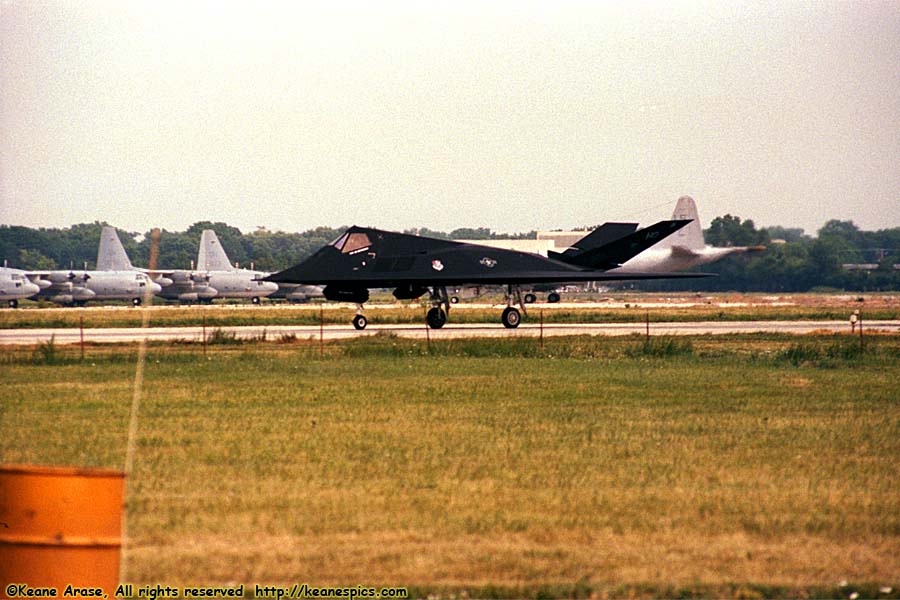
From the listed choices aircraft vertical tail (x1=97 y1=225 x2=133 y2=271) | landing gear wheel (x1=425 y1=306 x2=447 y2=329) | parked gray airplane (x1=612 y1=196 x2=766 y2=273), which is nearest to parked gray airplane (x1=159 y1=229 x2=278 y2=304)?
aircraft vertical tail (x1=97 y1=225 x2=133 y2=271)

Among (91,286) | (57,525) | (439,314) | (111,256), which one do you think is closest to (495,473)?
(57,525)

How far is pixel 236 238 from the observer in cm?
10938

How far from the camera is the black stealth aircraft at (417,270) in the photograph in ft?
129

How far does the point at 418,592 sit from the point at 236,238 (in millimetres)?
102534

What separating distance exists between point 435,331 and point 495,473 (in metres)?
26.8

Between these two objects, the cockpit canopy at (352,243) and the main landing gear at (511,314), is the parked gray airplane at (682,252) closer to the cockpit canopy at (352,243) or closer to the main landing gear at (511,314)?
the main landing gear at (511,314)

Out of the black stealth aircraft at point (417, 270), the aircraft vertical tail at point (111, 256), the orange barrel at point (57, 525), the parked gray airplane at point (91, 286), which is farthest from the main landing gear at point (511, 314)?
the aircraft vertical tail at point (111, 256)

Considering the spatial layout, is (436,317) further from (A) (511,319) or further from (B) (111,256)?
(B) (111,256)

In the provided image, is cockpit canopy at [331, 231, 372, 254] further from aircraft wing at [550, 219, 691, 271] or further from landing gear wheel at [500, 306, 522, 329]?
aircraft wing at [550, 219, 691, 271]

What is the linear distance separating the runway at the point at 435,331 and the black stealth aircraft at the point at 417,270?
127 cm

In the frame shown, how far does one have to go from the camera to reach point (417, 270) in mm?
40125

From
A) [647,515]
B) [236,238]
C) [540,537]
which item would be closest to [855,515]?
[647,515]

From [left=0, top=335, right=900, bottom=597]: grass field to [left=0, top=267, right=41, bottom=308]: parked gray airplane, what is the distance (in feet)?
175

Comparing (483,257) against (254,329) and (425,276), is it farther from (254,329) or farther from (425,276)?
(254,329)
